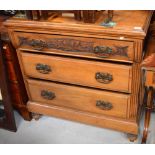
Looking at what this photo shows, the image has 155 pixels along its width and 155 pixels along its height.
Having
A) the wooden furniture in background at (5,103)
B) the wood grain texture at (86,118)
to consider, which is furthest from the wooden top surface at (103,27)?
the wood grain texture at (86,118)

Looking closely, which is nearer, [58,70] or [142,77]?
[142,77]

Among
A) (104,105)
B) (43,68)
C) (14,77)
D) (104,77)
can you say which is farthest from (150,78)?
(14,77)

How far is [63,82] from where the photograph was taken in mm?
1466

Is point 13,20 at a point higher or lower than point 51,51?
higher

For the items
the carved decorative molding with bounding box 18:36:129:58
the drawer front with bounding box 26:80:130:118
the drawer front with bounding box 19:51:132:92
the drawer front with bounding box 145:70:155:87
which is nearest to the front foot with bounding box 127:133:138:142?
the drawer front with bounding box 26:80:130:118

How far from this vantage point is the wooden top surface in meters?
1.10

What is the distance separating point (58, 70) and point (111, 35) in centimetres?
40

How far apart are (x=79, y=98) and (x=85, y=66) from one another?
0.82 ft

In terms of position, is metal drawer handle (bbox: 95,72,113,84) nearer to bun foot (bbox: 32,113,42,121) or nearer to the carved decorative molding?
the carved decorative molding

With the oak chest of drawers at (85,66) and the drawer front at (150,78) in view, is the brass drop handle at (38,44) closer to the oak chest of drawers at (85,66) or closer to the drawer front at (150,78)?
the oak chest of drawers at (85,66)

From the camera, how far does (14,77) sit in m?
1.56

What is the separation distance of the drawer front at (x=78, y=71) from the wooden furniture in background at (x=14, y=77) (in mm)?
62
